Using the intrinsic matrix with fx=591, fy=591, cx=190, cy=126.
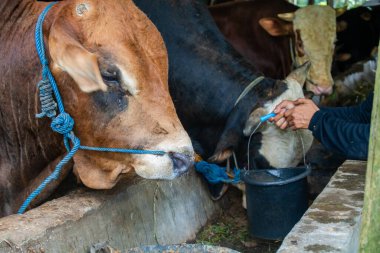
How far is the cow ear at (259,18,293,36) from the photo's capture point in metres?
6.64

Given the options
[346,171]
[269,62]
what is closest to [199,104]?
[346,171]

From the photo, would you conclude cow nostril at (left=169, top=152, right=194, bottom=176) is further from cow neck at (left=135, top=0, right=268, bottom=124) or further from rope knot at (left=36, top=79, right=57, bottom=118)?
cow neck at (left=135, top=0, right=268, bottom=124)

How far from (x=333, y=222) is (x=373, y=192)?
0.71 metres

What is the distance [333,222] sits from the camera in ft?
9.82

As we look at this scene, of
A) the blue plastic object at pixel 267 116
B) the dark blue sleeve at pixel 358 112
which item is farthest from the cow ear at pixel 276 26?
the blue plastic object at pixel 267 116

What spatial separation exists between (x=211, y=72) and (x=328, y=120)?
1.17 m

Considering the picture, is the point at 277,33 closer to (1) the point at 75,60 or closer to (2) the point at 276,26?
(2) the point at 276,26

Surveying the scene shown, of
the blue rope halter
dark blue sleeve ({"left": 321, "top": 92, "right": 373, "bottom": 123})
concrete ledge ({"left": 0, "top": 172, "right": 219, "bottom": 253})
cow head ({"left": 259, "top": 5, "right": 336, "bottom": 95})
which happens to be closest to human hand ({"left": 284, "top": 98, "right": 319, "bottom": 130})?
dark blue sleeve ({"left": 321, "top": 92, "right": 373, "bottom": 123})

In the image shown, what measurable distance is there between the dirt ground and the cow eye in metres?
1.74

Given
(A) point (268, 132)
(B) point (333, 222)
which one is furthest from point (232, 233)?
(B) point (333, 222)

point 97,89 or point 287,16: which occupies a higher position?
point 97,89

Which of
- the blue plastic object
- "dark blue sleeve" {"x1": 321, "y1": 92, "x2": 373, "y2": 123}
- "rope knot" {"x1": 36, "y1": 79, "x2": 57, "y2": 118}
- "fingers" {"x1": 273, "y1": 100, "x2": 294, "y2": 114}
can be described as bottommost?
"dark blue sleeve" {"x1": 321, "y1": 92, "x2": 373, "y2": 123}

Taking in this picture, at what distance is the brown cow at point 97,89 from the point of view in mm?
2865

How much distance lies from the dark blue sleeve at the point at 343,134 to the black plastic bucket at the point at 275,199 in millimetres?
356
